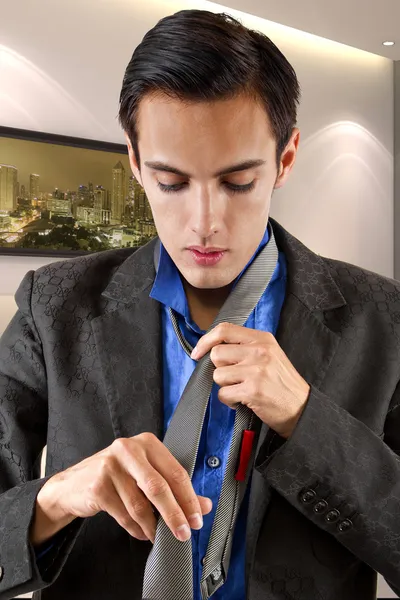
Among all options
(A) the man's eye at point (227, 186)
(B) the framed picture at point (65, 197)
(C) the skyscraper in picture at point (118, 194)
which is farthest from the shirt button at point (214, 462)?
(C) the skyscraper in picture at point (118, 194)

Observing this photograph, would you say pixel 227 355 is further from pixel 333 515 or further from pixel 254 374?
pixel 333 515

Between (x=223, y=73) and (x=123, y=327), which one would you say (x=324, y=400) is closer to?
(x=123, y=327)

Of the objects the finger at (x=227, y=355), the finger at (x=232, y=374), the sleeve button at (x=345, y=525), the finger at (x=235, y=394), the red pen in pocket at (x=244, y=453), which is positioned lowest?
the sleeve button at (x=345, y=525)

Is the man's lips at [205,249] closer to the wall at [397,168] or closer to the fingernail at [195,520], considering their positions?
the fingernail at [195,520]

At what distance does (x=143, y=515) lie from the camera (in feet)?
2.95

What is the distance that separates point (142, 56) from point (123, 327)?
1.35 ft

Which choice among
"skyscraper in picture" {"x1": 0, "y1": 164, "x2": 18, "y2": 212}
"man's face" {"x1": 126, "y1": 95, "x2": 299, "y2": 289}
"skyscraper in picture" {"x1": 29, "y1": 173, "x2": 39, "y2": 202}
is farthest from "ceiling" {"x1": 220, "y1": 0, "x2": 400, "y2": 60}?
"man's face" {"x1": 126, "y1": 95, "x2": 299, "y2": 289}

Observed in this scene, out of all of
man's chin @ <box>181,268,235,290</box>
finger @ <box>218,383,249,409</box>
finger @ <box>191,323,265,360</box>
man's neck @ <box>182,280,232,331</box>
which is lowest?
finger @ <box>218,383,249,409</box>

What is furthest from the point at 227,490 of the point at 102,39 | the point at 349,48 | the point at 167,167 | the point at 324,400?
the point at 349,48

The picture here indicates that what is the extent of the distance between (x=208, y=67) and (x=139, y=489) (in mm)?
578

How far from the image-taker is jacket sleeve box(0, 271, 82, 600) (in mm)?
1017

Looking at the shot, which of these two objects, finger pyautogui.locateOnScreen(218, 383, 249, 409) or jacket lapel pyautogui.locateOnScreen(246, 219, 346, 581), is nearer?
finger pyautogui.locateOnScreen(218, 383, 249, 409)

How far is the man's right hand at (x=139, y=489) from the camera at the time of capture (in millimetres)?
863

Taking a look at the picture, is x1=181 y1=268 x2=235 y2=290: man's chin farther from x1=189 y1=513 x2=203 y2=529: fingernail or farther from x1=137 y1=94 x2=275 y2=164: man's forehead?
x1=189 y1=513 x2=203 y2=529: fingernail
